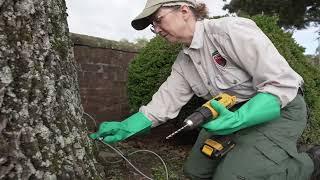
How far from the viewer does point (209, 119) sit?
258 cm

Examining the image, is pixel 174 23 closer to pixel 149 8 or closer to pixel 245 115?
pixel 149 8

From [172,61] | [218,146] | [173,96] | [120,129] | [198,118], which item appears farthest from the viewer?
[172,61]

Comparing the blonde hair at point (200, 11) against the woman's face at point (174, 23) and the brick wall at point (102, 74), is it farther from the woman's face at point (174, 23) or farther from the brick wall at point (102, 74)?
the brick wall at point (102, 74)

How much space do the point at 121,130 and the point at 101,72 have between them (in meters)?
3.14

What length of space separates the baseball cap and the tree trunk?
496 millimetres

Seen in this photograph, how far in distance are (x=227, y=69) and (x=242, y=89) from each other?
154 millimetres

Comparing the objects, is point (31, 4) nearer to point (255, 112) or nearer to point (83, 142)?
point (83, 142)

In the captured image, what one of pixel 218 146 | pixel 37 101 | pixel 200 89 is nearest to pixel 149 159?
pixel 200 89

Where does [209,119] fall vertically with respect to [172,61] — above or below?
above

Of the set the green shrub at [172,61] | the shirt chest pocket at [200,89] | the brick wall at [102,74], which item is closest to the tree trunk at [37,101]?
the shirt chest pocket at [200,89]

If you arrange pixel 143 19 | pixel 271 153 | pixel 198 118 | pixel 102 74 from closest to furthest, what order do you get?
pixel 198 118 < pixel 271 153 < pixel 143 19 < pixel 102 74

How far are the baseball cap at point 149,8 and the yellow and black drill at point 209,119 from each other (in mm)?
607

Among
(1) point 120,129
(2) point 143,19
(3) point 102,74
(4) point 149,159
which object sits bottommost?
(4) point 149,159

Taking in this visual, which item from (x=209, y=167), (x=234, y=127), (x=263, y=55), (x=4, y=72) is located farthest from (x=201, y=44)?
(x=4, y=72)
